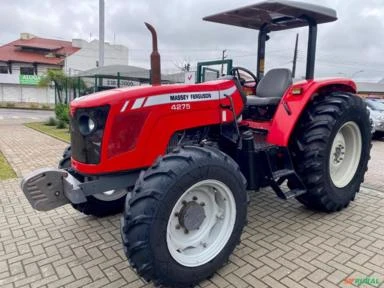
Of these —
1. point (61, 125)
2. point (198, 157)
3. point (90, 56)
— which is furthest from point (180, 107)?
point (90, 56)

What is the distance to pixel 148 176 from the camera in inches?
86.3

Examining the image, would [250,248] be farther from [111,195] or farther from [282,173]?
[111,195]

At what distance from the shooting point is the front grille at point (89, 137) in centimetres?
241

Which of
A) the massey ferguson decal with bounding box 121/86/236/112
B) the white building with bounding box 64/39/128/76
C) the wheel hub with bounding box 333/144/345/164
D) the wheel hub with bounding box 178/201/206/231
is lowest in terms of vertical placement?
the wheel hub with bounding box 178/201/206/231

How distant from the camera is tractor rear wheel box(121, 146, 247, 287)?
6.95ft

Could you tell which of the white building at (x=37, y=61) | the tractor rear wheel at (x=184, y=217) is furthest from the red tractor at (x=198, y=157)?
the white building at (x=37, y=61)

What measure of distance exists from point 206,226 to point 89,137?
3.82 feet

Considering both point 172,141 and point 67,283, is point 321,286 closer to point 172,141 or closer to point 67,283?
point 172,141

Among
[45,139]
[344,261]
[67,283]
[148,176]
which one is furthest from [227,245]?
[45,139]

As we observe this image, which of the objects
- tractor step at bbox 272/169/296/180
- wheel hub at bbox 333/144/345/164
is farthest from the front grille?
wheel hub at bbox 333/144/345/164

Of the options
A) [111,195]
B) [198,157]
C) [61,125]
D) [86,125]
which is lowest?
[61,125]

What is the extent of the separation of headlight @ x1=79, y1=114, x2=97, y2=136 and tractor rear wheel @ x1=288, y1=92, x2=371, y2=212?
2.17 m

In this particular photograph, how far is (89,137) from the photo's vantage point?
2.49m

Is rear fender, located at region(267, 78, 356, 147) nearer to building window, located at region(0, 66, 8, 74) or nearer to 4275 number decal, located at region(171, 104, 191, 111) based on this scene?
4275 number decal, located at region(171, 104, 191, 111)
